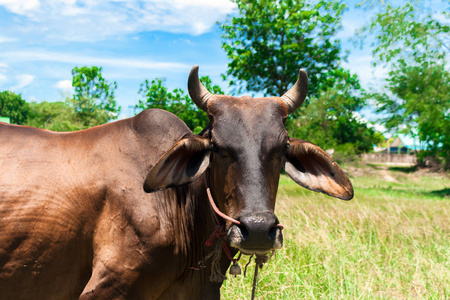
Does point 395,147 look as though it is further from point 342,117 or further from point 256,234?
point 256,234

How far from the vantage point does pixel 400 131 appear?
1161 inches

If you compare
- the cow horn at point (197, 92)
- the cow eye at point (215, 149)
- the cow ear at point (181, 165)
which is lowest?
the cow ear at point (181, 165)

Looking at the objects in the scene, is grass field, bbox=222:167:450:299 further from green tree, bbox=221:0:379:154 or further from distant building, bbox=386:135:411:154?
distant building, bbox=386:135:411:154

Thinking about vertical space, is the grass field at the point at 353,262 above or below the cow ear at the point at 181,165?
below

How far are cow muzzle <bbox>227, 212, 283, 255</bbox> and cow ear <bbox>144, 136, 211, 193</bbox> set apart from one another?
0.54 metres

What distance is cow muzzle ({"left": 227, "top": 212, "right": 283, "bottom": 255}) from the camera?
7.82ft

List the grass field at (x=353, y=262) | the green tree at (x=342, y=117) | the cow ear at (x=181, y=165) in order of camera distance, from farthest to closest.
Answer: the green tree at (x=342, y=117) < the grass field at (x=353, y=262) < the cow ear at (x=181, y=165)

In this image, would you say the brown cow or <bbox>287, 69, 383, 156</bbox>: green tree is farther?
<bbox>287, 69, 383, 156</bbox>: green tree

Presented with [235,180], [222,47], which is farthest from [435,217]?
[222,47]

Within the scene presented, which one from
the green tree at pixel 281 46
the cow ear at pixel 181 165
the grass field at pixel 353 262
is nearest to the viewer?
the cow ear at pixel 181 165

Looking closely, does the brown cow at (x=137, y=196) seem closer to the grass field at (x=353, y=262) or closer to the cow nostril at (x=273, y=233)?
the cow nostril at (x=273, y=233)

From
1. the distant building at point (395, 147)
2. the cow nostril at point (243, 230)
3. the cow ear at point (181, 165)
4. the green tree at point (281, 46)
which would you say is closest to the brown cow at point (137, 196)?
the cow ear at point (181, 165)

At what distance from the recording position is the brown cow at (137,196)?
275 cm

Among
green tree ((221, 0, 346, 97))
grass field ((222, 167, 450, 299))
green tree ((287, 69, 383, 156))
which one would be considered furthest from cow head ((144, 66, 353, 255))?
green tree ((287, 69, 383, 156))
